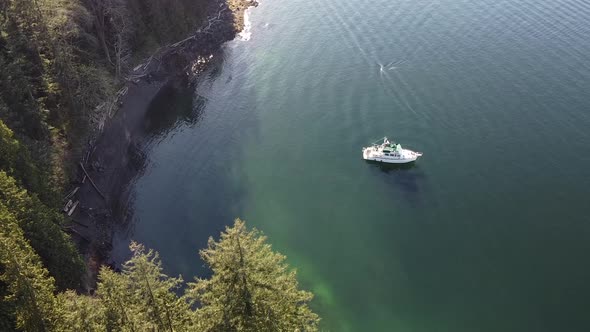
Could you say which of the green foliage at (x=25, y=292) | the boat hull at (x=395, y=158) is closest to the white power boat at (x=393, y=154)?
the boat hull at (x=395, y=158)

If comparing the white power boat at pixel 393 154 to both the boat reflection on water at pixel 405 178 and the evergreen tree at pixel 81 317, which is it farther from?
the evergreen tree at pixel 81 317

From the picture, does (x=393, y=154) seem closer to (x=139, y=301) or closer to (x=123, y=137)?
(x=123, y=137)

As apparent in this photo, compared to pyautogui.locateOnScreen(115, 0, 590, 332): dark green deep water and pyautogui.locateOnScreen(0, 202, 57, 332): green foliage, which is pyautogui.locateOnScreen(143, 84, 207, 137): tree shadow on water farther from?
pyautogui.locateOnScreen(0, 202, 57, 332): green foliage

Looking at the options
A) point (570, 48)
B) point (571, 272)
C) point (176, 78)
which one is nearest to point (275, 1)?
point (176, 78)

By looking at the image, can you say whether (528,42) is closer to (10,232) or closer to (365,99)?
(365,99)

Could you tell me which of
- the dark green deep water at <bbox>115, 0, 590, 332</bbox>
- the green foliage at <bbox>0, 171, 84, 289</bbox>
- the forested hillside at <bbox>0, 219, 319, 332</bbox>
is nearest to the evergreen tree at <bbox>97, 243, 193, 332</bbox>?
the forested hillside at <bbox>0, 219, 319, 332</bbox>

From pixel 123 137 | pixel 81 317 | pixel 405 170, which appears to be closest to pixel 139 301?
pixel 81 317
